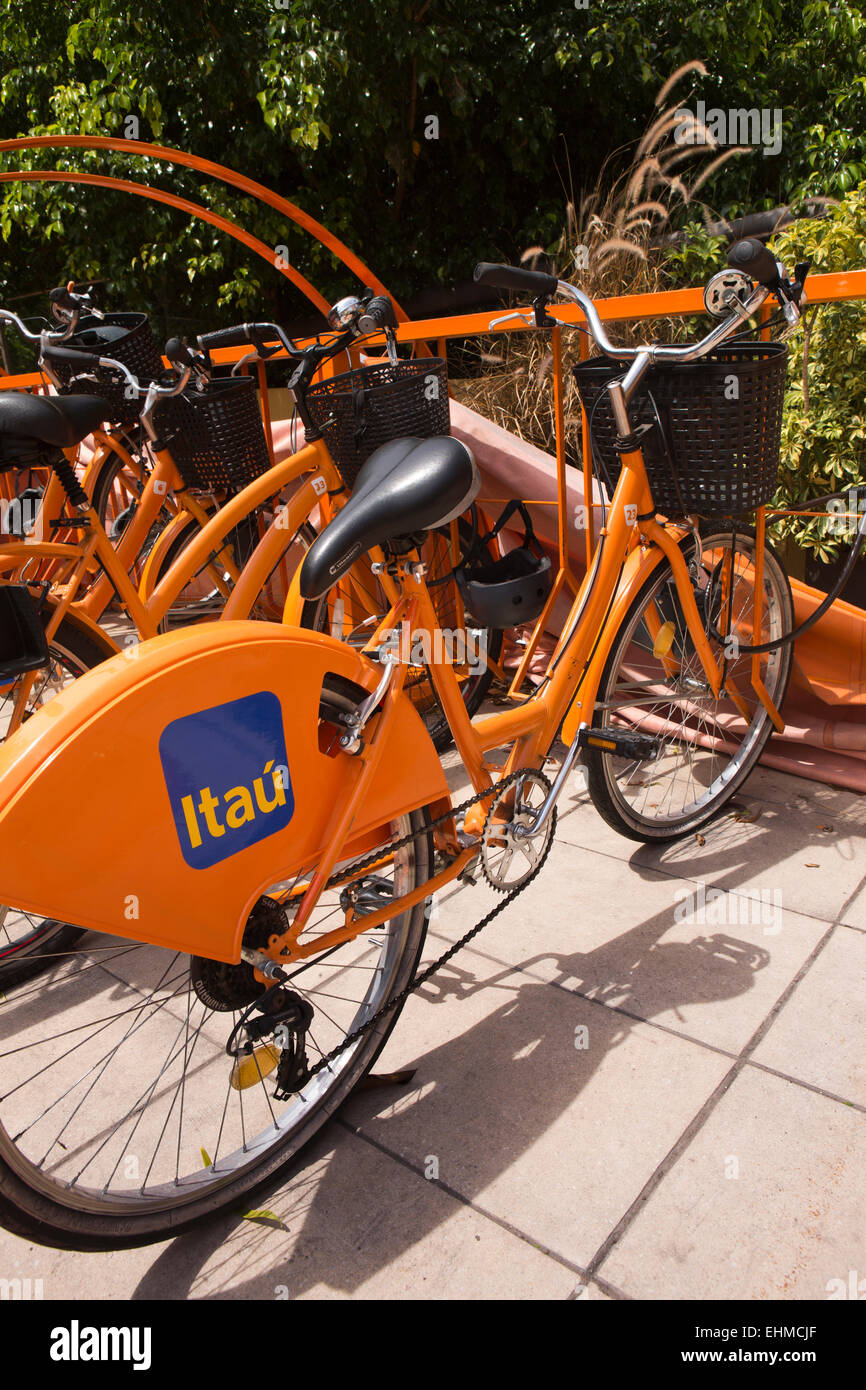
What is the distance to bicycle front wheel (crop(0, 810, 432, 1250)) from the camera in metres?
1.62

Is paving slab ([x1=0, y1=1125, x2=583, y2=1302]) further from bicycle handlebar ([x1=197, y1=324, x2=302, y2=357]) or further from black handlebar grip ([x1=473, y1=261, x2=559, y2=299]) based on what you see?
bicycle handlebar ([x1=197, y1=324, x2=302, y2=357])

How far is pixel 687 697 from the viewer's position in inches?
113

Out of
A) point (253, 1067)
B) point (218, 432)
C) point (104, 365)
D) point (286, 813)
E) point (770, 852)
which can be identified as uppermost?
point (104, 365)

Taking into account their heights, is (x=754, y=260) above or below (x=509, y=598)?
above

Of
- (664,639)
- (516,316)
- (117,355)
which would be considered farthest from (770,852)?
(117,355)

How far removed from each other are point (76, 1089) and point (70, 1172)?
26cm

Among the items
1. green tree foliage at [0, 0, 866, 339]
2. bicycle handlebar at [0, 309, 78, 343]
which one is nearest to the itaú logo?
bicycle handlebar at [0, 309, 78, 343]

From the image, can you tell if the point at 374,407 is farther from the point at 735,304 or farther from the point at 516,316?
the point at 735,304

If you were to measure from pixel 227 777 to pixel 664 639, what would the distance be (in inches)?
61.5

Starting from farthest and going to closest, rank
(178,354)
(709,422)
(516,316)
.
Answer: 1. (178,354)
2. (516,316)
3. (709,422)

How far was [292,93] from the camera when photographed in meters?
6.25

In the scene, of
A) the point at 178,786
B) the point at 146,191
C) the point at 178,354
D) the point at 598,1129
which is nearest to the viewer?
the point at 178,786

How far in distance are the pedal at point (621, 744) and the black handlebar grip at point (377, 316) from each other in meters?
1.25
